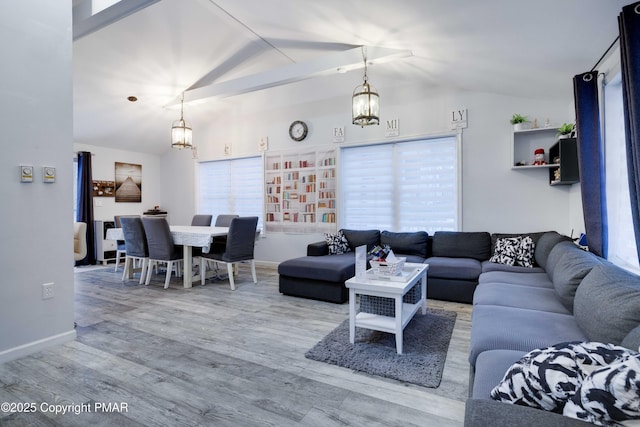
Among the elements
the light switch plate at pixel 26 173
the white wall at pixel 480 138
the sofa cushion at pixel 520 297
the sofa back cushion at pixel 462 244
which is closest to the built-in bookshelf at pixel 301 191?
the white wall at pixel 480 138

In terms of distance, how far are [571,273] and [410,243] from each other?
2.28 meters

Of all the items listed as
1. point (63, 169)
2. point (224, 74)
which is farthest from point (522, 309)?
point (224, 74)

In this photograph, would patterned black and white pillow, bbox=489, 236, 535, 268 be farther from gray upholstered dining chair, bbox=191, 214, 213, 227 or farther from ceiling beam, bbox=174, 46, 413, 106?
gray upholstered dining chair, bbox=191, 214, 213, 227

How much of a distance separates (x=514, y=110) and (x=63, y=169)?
4.92 metres

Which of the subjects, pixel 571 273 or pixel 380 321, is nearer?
pixel 571 273

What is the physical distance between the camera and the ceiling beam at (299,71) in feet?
11.5

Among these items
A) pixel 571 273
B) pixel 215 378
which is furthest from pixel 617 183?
pixel 215 378

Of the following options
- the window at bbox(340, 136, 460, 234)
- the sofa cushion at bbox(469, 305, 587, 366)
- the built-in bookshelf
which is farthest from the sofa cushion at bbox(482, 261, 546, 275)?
the built-in bookshelf

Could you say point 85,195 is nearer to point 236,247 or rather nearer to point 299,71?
point 236,247

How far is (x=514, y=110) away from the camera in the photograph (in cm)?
403

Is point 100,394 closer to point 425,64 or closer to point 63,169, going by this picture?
point 63,169

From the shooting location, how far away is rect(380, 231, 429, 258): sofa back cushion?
4.28 meters

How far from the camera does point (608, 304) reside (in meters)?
1.47

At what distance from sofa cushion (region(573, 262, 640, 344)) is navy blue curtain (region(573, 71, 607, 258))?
103 cm
